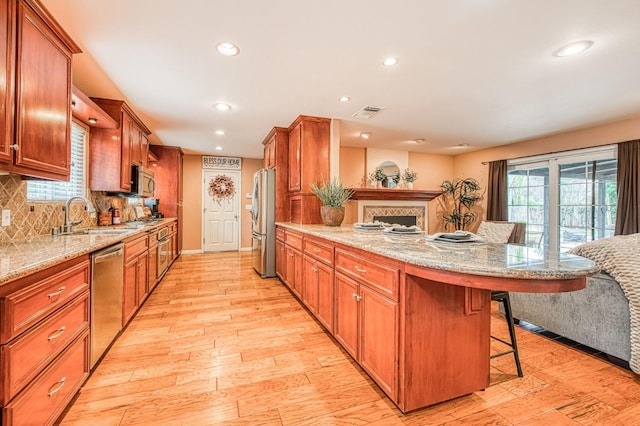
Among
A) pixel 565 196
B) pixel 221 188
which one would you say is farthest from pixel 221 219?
pixel 565 196

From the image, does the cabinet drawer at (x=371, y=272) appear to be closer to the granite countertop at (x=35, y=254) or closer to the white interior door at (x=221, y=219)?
the granite countertop at (x=35, y=254)

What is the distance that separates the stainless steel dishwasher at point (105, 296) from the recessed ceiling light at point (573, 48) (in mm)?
3709

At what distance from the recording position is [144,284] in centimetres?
321

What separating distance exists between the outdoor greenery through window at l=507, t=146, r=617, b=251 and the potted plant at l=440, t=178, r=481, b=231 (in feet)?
2.41

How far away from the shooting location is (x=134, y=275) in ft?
9.25

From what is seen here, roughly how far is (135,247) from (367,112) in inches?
121

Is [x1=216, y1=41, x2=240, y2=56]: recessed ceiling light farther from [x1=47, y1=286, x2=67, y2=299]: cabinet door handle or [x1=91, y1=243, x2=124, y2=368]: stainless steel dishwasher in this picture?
[x1=47, y1=286, x2=67, y2=299]: cabinet door handle

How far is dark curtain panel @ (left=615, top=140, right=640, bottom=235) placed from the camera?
3.80 metres

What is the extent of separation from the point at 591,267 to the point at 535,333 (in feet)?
5.93

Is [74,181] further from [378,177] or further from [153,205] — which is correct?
[378,177]

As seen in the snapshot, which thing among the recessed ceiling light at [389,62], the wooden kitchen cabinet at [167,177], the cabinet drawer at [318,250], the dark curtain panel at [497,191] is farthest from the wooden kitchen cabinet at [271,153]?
the dark curtain panel at [497,191]

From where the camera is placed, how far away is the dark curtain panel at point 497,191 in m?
5.59

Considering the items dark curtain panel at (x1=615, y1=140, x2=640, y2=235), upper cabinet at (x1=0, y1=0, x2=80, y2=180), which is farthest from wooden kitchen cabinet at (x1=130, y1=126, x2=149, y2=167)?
dark curtain panel at (x1=615, y1=140, x2=640, y2=235)

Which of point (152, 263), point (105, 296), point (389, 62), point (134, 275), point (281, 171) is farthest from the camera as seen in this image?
point (281, 171)
